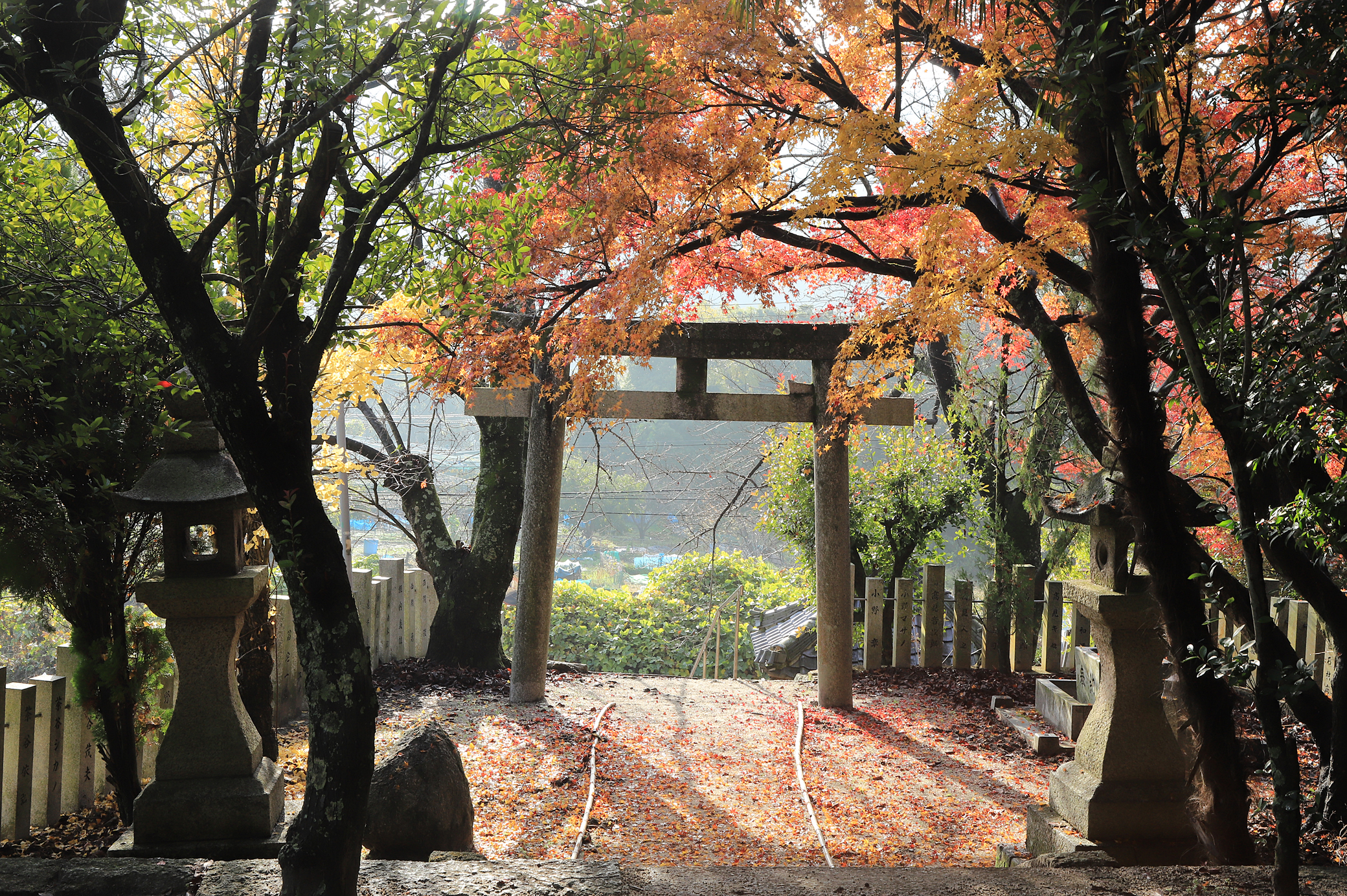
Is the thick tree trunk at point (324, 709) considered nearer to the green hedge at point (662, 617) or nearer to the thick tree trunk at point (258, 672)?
the thick tree trunk at point (258, 672)

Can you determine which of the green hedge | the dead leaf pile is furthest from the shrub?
the dead leaf pile

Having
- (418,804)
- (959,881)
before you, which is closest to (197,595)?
(418,804)

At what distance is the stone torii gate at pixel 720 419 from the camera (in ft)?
23.8

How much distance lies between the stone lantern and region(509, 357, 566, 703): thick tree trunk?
12.4 ft

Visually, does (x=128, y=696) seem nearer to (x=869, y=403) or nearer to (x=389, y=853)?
(x=389, y=853)

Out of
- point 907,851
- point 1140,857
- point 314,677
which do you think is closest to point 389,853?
point 314,677

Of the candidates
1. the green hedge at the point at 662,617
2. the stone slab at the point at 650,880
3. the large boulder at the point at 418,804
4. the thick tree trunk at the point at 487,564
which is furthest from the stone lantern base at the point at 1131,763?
the green hedge at the point at 662,617

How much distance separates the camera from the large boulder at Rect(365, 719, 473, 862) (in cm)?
395

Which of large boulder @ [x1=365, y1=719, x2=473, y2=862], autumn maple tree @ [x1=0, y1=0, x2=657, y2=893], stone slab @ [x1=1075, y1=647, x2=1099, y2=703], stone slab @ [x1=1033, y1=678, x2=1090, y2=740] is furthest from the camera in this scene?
stone slab @ [x1=1033, y1=678, x2=1090, y2=740]

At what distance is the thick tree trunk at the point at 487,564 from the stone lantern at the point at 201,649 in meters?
4.77

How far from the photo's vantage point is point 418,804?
3.99 meters

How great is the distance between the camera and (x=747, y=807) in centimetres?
525

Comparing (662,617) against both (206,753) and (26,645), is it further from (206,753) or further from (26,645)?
(206,753)

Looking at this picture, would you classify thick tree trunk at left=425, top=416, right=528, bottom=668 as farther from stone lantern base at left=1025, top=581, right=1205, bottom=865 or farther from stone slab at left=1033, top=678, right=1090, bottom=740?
stone lantern base at left=1025, top=581, right=1205, bottom=865
